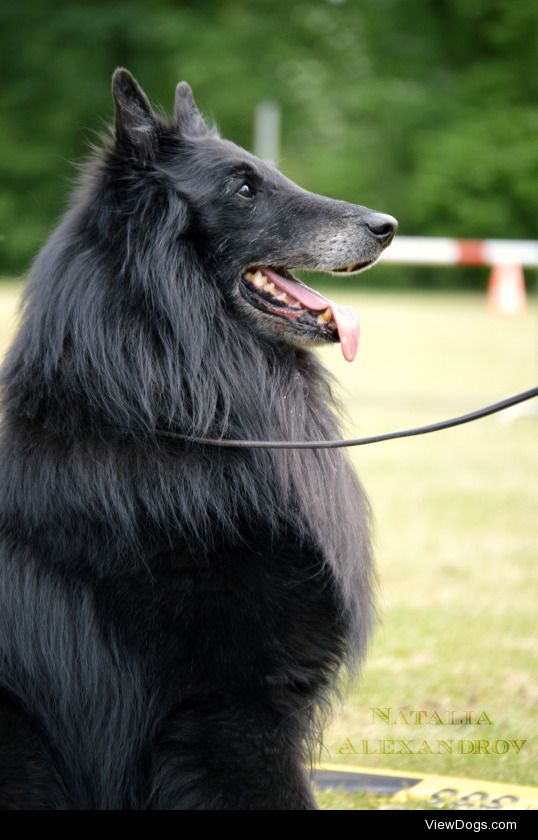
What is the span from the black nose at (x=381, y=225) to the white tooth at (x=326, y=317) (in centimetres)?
33

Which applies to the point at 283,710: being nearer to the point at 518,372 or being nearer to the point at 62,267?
the point at 62,267

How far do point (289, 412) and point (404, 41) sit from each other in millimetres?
28259

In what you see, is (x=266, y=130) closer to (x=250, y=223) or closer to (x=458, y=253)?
(x=458, y=253)

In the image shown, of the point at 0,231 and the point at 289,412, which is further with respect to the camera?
the point at 0,231

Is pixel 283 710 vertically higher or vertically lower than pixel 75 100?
lower

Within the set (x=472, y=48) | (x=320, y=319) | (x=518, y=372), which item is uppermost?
(x=472, y=48)

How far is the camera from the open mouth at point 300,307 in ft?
9.04

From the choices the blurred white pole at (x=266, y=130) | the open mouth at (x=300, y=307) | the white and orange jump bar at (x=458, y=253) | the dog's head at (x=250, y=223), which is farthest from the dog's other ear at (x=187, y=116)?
the blurred white pole at (x=266, y=130)

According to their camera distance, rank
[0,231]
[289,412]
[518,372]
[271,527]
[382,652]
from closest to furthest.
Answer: [271,527]
[289,412]
[382,652]
[518,372]
[0,231]

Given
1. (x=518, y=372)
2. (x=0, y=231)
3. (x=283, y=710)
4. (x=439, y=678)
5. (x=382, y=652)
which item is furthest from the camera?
(x=0, y=231)

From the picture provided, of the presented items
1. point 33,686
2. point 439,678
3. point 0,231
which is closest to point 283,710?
point 33,686

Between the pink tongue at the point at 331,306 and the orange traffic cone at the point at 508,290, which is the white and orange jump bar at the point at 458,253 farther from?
the pink tongue at the point at 331,306

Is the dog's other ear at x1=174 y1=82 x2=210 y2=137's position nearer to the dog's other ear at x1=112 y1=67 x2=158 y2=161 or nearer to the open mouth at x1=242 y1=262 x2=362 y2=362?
the dog's other ear at x1=112 y1=67 x2=158 y2=161

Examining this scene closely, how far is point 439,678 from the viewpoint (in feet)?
12.8
